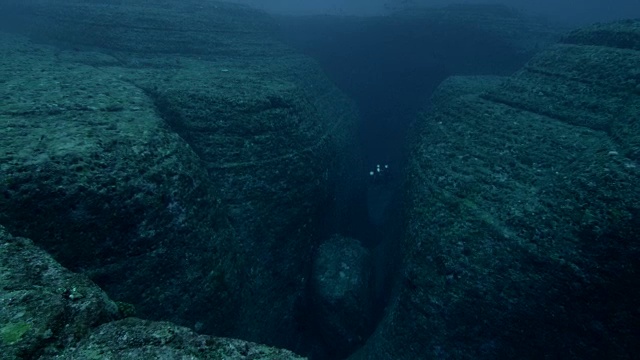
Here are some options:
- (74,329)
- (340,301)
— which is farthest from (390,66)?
(74,329)

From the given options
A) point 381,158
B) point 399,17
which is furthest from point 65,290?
point 399,17

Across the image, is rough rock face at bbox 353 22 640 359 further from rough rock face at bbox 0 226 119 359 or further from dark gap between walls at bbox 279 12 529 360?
dark gap between walls at bbox 279 12 529 360

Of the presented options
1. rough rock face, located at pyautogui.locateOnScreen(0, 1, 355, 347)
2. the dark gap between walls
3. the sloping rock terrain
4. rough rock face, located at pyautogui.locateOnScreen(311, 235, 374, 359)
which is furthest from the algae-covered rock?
the dark gap between walls

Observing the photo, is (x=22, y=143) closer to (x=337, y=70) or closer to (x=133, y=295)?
(x=133, y=295)

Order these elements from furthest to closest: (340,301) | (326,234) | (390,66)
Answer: (390,66), (326,234), (340,301)

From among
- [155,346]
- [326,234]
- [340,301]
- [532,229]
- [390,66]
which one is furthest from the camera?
[390,66]

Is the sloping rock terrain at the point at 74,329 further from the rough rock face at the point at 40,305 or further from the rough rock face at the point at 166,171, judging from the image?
Result: the rough rock face at the point at 166,171

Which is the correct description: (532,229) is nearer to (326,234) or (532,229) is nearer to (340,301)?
(340,301)

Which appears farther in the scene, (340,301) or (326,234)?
(326,234)
